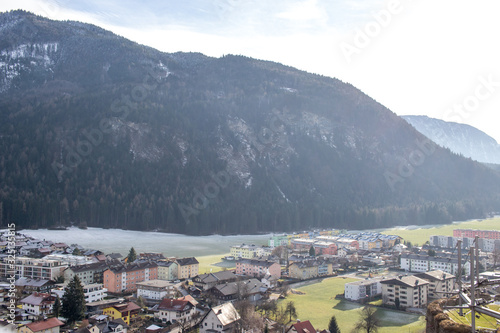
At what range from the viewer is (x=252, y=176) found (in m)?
81.9

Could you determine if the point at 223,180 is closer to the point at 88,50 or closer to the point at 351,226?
the point at 351,226

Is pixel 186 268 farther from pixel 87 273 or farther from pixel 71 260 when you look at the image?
pixel 71 260

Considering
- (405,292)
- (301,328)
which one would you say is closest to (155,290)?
(301,328)

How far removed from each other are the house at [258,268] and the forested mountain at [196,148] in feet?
94.4

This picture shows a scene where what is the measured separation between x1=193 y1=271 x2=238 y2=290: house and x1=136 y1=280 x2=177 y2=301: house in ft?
6.74

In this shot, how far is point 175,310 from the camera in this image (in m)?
20.5

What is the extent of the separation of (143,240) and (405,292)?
35.2 metres

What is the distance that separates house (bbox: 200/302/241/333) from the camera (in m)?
18.0

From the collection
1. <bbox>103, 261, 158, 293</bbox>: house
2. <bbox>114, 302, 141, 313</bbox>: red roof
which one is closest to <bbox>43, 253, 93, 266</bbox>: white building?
<bbox>103, 261, 158, 293</bbox>: house

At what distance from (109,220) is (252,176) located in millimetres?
30084

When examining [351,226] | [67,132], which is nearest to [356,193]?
[351,226]

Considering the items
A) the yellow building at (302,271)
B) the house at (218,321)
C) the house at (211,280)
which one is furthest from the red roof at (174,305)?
the yellow building at (302,271)

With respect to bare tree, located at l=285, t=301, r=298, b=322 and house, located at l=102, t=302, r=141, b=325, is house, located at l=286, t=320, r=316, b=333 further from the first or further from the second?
house, located at l=102, t=302, r=141, b=325

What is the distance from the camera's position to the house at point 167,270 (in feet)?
99.1
